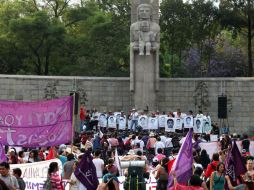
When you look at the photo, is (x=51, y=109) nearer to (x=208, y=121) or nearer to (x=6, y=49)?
(x=208, y=121)

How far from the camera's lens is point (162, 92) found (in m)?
40.5

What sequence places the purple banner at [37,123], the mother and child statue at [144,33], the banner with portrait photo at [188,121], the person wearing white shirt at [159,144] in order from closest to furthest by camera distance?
the purple banner at [37,123]
the person wearing white shirt at [159,144]
the banner with portrait photo at [188,121]
the mother and child statue at [144,33]

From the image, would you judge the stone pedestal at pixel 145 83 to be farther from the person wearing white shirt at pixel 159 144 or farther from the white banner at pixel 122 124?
the person wearing white shirt at pixel 159 144

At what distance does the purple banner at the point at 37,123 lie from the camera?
18.3 meters

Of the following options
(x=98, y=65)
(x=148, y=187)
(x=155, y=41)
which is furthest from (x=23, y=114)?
(x=98, y=65)

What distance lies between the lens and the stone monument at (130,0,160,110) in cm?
3803

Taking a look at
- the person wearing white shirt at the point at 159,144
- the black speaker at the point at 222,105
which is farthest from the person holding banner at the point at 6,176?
the black speaker at the point at 222,105

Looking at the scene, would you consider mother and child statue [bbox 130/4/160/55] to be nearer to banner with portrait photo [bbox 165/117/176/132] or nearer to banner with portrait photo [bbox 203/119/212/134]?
banner with portrait photo [bbox 165/117/176/132]

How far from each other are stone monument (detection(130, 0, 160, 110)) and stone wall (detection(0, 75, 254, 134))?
3.29 feet

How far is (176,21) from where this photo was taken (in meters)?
50.5

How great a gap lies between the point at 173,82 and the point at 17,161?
22556 millimetres

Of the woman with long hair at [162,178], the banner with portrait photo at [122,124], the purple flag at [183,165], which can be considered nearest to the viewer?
the purple flag at [183,165]

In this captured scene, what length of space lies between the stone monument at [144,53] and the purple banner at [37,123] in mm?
19677

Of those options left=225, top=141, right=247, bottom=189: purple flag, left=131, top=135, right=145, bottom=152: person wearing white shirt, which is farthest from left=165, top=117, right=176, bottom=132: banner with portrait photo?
left=225, top=141, right=247, bottom=189: purple flag
